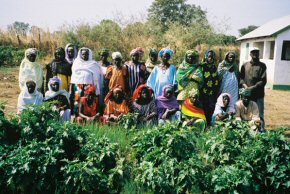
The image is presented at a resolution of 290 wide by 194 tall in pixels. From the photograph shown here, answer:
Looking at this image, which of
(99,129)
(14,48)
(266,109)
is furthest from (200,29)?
(99,129)

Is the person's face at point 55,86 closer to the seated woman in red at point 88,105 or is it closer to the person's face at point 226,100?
the seated woman in red at point 88,105

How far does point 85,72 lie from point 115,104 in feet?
3.34

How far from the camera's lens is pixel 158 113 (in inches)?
263

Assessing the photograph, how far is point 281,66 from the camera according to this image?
16703mm

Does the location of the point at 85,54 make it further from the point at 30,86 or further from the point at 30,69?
the point at 30,86

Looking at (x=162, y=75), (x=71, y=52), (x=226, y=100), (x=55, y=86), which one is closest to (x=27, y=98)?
(x=55, y=86)

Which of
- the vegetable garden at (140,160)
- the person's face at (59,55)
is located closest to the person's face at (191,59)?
the vegetable garden at (140,160)

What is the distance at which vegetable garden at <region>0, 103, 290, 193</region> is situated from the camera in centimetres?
372

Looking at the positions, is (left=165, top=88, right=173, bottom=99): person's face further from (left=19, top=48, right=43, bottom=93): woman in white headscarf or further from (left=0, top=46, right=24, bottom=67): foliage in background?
(left=0, top=46, right=24, bottom=67): foliage in background

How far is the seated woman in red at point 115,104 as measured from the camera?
21.2 feet

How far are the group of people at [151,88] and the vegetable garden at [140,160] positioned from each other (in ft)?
6.31

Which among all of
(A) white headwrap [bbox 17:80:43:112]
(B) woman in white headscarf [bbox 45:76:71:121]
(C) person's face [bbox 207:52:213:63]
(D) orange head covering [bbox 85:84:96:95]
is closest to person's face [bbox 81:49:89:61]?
(D) orange head covering [bbox 85:84:96:95]

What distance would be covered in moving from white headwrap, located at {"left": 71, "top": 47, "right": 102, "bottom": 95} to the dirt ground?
2.64 metres

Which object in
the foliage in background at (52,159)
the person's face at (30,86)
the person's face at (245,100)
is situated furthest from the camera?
the person's face at (30,86)
